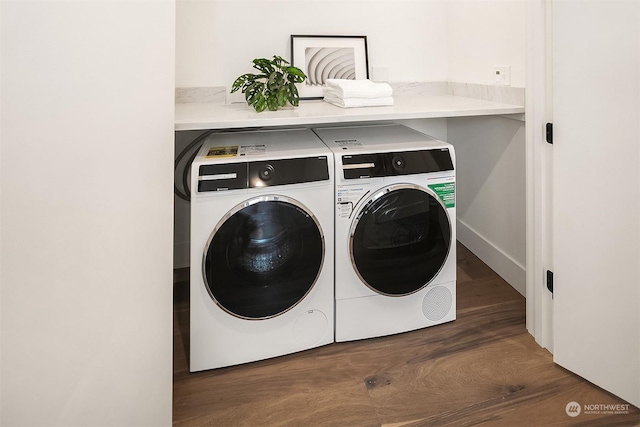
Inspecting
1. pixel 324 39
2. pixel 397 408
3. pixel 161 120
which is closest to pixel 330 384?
pixel 397 408

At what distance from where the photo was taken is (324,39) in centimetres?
226

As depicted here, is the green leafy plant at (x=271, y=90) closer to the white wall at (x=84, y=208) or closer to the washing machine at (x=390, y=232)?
the washing machine at (x=390, y=232)

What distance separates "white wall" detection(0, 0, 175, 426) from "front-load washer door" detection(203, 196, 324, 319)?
26cm

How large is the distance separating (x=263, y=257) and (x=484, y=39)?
1653 millimetres

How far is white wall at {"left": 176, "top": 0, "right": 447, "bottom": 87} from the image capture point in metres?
2.11

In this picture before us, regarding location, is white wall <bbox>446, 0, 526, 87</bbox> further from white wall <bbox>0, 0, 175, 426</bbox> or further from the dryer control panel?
white wall <bbox>0, 0, 175, 426</bbox>

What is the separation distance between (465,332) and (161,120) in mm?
1471

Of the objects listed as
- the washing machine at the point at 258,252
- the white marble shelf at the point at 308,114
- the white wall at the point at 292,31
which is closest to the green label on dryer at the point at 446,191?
the white marble shelf at the point at 308,114

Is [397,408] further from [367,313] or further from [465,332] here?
[465,332]

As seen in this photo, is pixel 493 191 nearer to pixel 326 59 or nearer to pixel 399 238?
pixel 399 238

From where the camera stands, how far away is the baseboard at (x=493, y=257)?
2.02 m

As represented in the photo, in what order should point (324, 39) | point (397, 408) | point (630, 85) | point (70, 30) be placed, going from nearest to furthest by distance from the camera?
point (70, 30) → point (630, 85) → point (397, 408) → point (324, 39)

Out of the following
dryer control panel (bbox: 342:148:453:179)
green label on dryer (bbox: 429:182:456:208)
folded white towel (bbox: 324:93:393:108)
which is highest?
folded white towel (bbox: 324:93:393:108)

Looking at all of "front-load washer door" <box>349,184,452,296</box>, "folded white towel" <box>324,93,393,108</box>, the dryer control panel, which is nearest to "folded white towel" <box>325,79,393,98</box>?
"folded white towel" <box>324,93,393,108</box>
